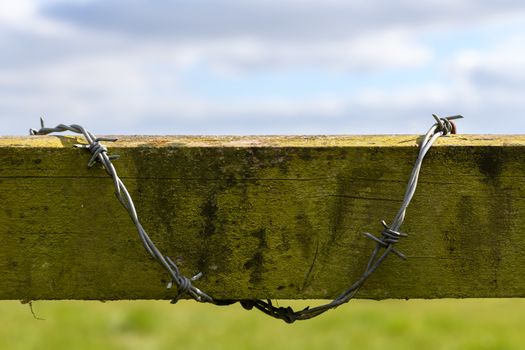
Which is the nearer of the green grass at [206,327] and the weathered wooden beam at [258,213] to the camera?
the weathered wooden beam at [258,213]

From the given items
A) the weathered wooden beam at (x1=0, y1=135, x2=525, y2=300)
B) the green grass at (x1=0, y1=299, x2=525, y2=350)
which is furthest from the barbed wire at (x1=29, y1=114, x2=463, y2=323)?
the green grass at (x1=0, y1=299, x2=525, y2=350)

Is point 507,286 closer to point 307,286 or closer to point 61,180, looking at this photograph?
point 307,286

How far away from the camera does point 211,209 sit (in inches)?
97.1

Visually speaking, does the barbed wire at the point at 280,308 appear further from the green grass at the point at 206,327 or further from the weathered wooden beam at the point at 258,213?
the green grass at the point at 206,327

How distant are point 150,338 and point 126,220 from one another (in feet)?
23.5

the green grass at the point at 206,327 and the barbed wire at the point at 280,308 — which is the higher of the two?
the barbed wire at the point at 280,308

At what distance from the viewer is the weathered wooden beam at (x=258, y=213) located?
2.46 m

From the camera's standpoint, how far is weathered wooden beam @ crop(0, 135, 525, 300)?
8.06ft

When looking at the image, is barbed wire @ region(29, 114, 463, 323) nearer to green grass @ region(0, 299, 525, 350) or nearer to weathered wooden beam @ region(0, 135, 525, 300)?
weathered wooden beam @ region(0, 135, 525, 300)

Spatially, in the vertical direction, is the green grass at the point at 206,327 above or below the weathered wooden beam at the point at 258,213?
A: below

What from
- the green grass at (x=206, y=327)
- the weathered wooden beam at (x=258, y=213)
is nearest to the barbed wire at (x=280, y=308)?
the weathered wooden beam at (x=258, y=213)

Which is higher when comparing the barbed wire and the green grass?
the barbed wire

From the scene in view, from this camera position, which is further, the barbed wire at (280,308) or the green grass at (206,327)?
the green grass at (206,327)

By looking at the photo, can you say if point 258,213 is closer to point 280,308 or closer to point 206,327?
point 280,308
